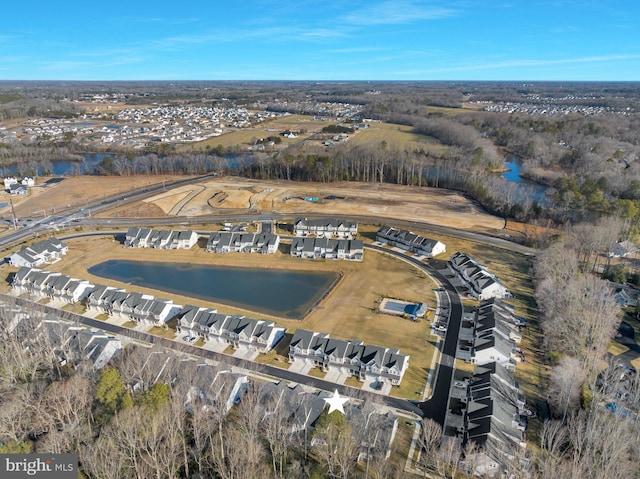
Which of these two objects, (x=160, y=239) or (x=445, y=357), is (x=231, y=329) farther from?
(x=160, y=239)

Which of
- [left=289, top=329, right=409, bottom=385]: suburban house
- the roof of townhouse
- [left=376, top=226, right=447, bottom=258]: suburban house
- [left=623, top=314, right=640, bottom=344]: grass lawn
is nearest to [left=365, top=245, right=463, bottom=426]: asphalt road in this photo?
[left=376, top=226, right=447, bottom=258]: suburban house

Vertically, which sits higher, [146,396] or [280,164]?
[280,164]

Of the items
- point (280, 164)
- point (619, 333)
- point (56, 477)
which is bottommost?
point (619, 333)

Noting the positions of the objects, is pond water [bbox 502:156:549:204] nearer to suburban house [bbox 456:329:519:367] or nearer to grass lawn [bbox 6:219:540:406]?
grass lawn [bbox 6:219:540:406]

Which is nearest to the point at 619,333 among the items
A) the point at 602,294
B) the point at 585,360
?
the point at 602,294

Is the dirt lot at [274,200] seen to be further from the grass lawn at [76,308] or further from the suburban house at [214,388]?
the suburban house at [214,388]

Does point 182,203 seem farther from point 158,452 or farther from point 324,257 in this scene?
point 158,452
